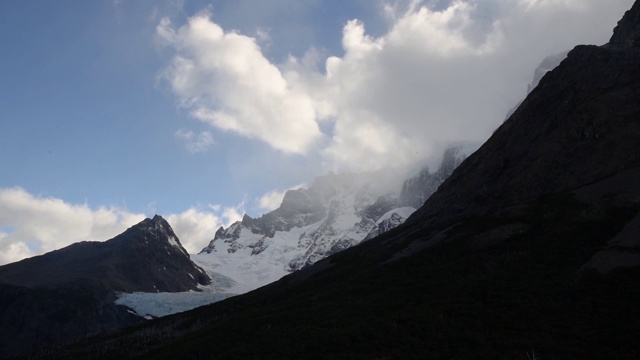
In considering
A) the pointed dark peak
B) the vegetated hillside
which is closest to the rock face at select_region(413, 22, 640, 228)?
the vegetated hillside

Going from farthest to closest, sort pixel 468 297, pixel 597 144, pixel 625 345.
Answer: pixel 597 144 < pixel 468 297 < pixel 625 345

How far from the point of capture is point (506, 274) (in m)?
51.3

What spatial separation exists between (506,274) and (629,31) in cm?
10305

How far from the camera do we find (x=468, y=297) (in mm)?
46875

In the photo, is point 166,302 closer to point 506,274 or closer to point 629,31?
point 506,274

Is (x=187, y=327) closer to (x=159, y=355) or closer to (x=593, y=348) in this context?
(x=159, y=355)

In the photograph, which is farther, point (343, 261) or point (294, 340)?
point (343, 261)

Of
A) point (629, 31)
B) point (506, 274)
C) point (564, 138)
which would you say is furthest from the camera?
point (629, 31)

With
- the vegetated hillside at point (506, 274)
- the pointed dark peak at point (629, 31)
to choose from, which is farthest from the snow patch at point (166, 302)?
the pointed dark peak at point (629, 31)

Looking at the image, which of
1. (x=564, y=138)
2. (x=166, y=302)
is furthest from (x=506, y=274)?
(x=166, y=302)

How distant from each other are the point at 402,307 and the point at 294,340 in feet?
37.0

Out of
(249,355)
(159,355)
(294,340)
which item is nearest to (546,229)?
(294,340)

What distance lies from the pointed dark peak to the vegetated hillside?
2678mm

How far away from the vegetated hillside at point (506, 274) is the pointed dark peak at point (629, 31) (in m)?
2.68
